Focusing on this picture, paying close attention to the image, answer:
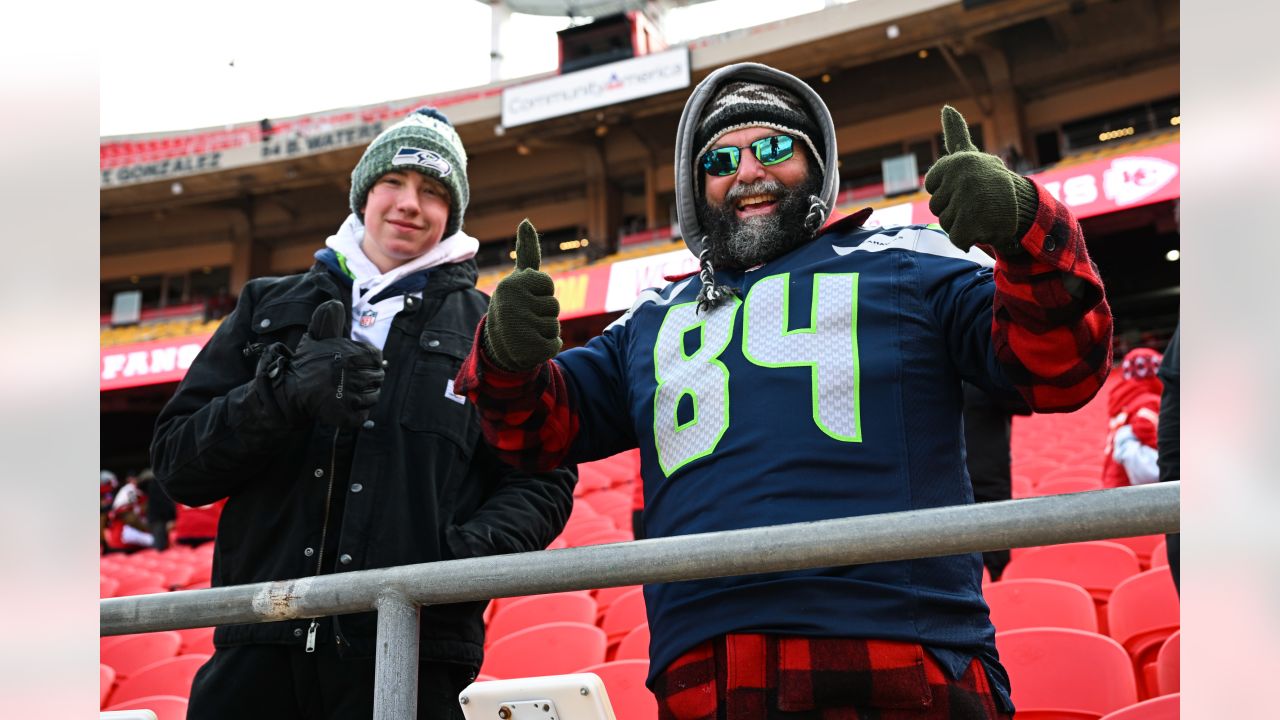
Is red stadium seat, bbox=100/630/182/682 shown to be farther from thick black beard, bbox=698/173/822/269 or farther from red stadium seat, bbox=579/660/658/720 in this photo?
thick black beard, bbox=698/173/822/269

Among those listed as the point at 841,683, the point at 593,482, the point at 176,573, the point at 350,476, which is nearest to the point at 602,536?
the point at 176,573

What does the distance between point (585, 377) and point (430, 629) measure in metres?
0.43

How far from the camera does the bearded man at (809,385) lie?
3.85 ft

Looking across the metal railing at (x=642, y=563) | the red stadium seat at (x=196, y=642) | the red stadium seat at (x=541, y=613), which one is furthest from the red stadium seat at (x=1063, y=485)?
the metal railing at (x=642, y=563)

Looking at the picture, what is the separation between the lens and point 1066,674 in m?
2.03

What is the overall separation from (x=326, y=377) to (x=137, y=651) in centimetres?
250

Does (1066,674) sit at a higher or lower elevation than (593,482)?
lower

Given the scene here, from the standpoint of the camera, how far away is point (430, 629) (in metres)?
1.56

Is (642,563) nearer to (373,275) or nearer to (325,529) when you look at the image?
(325,529)

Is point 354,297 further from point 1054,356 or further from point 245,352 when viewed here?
point 1054,356

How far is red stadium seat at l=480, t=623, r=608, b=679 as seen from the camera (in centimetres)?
278

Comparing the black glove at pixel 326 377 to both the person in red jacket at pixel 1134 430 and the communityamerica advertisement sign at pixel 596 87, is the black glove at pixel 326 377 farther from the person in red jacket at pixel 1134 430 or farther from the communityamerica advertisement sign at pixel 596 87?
the communityamerica advertisement sign at pixel 596 87
